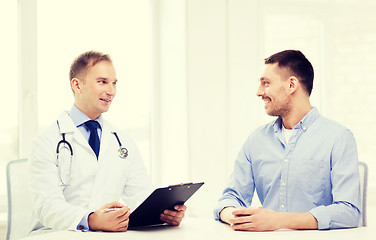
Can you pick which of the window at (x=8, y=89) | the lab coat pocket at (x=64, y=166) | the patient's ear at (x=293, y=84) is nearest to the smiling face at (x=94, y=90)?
the lab coat pocket at (x=64, y=166)

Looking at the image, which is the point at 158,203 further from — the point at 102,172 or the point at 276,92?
the point at 276,92

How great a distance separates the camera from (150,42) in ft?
14.5

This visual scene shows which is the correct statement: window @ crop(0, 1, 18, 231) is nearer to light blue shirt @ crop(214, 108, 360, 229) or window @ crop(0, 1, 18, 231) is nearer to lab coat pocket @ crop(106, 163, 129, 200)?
lab coat pocket @ crop(106, 163, 129, 200)

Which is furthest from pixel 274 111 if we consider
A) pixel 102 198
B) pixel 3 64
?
pixel 3 64

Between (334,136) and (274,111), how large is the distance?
0.29m

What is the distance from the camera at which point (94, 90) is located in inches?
93.6

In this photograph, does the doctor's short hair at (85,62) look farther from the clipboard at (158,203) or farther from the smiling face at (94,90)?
the clipboard at (158,203)

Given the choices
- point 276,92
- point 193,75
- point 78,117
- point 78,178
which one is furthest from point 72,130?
point 193,75

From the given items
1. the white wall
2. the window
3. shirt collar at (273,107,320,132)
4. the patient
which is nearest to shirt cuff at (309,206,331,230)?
the patient

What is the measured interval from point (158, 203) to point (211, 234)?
0.73 feet

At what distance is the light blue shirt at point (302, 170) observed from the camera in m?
2.10

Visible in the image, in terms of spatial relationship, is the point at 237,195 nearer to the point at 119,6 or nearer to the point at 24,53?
the point at 24,53

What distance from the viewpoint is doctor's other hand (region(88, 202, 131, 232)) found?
1942 millimetres

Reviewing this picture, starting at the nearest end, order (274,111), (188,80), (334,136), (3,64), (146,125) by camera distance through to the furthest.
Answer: (334,136) → (274,111) → (3,64) → (188,80) → (146,125)
